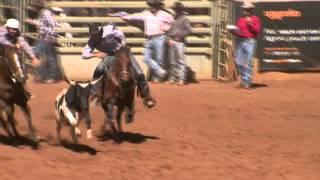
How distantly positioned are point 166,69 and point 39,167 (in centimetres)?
914

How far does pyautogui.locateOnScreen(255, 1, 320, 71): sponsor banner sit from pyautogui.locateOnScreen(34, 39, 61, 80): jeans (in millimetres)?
5128

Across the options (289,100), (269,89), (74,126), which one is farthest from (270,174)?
(269,89)

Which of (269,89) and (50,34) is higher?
(50,34)

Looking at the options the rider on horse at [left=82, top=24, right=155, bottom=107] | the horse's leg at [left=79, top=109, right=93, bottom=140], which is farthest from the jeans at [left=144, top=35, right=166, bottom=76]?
the horse's leg at [left=79, top=109, right=93, bottom=140]

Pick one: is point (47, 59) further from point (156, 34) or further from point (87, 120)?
point (87, 120)

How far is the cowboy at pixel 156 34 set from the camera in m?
17.7

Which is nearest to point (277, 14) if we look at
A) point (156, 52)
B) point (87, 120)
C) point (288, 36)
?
point (288, 36)

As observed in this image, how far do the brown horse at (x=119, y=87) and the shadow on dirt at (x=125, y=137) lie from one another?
0.52 ft

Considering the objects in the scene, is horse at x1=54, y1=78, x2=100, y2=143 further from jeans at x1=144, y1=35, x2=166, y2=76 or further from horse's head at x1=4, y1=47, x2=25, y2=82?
jeans at x1=144, y1=35, x2=166, y2=76

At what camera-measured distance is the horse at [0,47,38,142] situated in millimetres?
10273

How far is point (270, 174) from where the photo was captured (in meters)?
9.68

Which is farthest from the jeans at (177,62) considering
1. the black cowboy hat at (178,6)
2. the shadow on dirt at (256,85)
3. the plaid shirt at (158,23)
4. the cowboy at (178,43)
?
the shadow on dirt at (256,85)

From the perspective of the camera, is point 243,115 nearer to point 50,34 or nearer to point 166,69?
point 166,69

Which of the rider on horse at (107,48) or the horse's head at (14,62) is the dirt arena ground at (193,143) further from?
the horse's head at (14,62)
